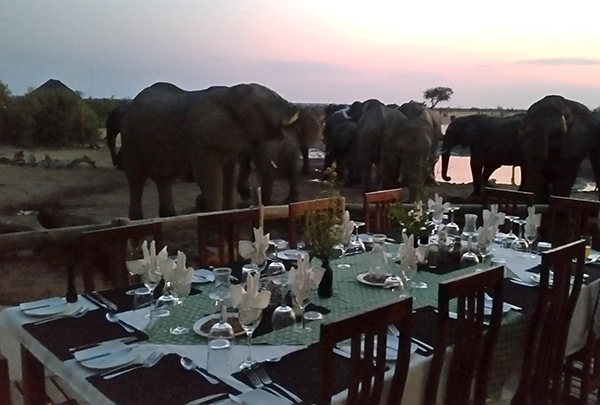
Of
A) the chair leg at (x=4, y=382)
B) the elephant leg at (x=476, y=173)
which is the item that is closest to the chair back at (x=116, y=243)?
the chair leg at (x=4, y=382)

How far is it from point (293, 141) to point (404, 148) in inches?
55.3

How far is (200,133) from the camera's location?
4.21 metres

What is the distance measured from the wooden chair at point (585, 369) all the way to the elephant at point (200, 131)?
261cm

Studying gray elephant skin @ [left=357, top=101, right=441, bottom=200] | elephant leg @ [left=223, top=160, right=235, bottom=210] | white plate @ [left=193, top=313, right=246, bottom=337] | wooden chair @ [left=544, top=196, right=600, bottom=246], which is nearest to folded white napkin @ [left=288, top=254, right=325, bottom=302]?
white plate @ [left=193, top=313, right=246, bottom=337]

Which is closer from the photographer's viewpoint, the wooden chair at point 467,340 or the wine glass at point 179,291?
the wooden chair at point 467,340

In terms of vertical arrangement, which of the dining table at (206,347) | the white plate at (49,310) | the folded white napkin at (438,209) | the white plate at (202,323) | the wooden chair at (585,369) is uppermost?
the folded white napkin at (438,209)

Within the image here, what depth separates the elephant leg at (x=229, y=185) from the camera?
14.6 feet

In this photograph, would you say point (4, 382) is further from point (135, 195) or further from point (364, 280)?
point (135, 195)

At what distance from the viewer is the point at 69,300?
179 centimetres

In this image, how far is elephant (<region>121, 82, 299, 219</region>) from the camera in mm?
4172

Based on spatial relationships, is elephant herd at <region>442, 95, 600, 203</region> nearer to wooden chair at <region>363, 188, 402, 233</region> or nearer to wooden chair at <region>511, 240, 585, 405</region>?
wooden chair at <region>363, 188, 402, 233</region>

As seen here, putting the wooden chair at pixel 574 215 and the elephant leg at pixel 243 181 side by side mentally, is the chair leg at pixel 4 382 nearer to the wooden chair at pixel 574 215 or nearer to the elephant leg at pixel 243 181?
the wooden chair at pixel 574 215

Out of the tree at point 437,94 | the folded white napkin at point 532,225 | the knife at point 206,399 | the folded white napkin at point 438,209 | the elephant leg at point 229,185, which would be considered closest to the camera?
the knife at point 206,399

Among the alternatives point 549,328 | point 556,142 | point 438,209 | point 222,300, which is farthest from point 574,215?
point 556,142
